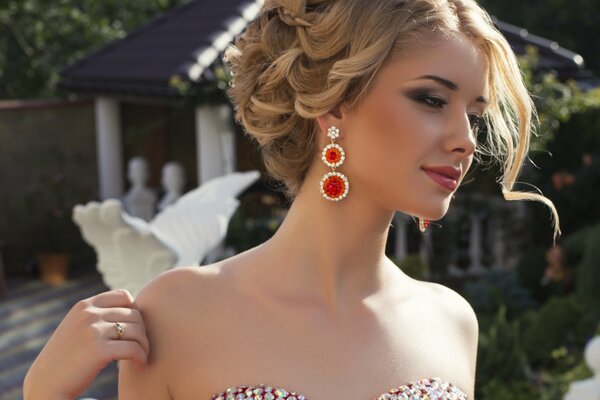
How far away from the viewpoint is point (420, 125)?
1626 millimetres

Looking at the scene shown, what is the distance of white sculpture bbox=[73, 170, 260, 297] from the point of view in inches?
110

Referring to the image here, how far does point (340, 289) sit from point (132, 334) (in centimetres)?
48

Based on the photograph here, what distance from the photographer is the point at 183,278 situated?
1.75 m

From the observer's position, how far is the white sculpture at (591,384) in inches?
115

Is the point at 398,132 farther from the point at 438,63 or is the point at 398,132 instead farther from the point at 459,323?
the point at 459,323

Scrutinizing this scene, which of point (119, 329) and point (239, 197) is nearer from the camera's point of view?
point (119, 329)

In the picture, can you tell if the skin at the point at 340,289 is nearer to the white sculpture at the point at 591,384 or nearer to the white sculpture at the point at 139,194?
the white sculpture at the point at 591,384

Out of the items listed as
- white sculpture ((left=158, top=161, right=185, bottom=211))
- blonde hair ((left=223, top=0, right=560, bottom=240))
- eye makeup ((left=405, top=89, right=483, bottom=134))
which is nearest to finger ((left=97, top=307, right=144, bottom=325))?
blonde hair ((left=223, top=0, right=560, bottom=240))

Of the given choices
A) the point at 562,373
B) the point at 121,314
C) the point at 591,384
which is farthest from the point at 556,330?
the point at 121,314

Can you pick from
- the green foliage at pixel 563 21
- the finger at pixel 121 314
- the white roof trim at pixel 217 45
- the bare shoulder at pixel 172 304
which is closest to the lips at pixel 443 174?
the bare shoulder at pixel 172 304

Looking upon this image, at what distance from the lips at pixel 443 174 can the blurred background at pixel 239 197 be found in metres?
3.15

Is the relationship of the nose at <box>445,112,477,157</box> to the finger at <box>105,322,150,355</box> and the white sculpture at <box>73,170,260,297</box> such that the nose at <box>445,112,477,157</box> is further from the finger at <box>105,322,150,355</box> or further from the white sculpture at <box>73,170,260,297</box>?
the white sculpture at <box>73,170,260,297</box>

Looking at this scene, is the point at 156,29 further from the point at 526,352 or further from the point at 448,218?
the point at 526,352

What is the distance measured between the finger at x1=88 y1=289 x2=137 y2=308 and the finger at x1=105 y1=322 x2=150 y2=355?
0.05m
